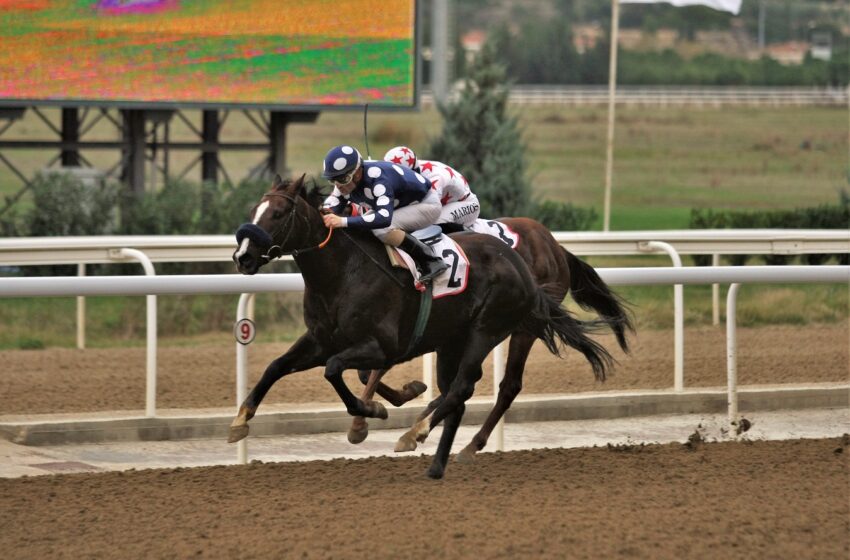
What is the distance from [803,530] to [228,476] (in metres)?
2.12

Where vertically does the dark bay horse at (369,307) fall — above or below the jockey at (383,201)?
below

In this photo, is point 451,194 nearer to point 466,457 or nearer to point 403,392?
point 403,392

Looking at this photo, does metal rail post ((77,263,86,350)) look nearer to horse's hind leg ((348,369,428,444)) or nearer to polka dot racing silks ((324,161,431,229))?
horse's hind leg ((348,369,428,444))

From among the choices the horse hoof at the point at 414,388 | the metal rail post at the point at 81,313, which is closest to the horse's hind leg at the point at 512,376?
the horse hoof at the point at 414,388

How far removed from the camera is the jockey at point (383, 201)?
215 inches

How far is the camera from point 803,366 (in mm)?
8586

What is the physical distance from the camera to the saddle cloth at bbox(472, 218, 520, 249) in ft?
22.1

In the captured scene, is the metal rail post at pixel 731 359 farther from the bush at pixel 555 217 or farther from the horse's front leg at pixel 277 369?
the bush at pixel 555 217

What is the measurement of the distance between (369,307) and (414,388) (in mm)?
801

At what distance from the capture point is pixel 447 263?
5.70m

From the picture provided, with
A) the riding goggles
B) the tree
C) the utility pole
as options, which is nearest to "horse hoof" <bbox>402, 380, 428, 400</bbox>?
the riding goggles

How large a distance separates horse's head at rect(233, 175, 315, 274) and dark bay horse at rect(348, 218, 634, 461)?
102 cm

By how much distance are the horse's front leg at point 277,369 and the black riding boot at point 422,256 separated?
0.48 meters

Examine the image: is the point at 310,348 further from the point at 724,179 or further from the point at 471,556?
the point at 724,179
